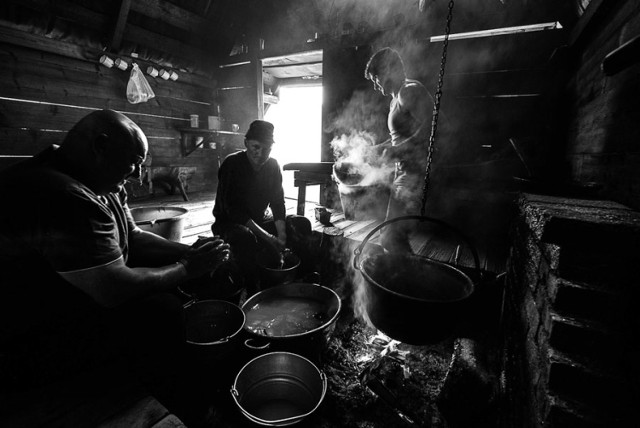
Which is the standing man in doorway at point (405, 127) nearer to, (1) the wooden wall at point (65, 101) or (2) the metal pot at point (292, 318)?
(2) the metal pot at point (292, 318)

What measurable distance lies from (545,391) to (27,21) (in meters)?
11.7

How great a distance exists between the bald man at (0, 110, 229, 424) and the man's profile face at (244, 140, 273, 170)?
205 cm

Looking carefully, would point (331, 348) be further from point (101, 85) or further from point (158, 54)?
point (158, 54)

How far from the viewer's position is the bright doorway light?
1281 cm

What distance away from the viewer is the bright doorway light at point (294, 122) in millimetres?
12812

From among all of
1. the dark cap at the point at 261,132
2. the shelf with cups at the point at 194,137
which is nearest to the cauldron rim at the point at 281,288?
the dark cap at the point at 261,132

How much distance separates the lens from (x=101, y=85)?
858cm

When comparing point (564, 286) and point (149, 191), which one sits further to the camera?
point (149, 191)

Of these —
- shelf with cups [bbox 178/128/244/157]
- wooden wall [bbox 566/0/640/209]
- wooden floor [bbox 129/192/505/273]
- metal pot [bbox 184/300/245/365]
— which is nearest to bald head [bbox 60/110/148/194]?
metal pot [bbox 184/300/245/365]

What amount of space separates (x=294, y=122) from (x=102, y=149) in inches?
619

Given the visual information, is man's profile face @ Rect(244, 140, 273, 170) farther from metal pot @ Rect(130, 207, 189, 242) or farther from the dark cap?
metal pot @ Rect(130, 207, 189, 242)

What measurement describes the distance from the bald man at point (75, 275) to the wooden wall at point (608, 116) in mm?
3360

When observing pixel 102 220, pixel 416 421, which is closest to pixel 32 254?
pixel 102 220

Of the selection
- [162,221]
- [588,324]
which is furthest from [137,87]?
[588,324]
